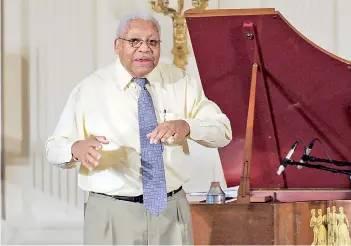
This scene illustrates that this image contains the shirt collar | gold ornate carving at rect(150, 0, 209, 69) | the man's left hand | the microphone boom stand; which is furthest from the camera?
gold ornate carving at rect(150, 0, 209, 69)

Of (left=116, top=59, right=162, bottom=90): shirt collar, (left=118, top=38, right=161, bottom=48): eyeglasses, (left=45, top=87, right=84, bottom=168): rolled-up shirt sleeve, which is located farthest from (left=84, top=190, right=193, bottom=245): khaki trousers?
(left=118, top=38, right=161, bottom=48): eyeglasses

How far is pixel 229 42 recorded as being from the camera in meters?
3.20

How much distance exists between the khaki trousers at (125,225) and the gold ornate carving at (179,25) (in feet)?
6.58

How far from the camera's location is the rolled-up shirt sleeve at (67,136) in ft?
8.06

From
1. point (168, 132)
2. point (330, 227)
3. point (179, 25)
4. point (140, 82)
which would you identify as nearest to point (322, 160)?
point (330, 227)

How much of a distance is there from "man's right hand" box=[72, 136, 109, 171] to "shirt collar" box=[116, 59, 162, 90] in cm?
29

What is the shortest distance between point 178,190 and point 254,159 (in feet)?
3.43

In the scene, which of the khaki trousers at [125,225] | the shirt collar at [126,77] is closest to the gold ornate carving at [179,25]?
the shirt collar at [126,77]

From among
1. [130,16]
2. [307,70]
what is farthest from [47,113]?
[130,16]

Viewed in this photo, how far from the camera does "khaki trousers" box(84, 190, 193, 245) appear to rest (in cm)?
246

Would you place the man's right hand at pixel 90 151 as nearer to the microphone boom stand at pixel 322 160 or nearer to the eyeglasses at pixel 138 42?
the eyeglasses at pixel 138 42

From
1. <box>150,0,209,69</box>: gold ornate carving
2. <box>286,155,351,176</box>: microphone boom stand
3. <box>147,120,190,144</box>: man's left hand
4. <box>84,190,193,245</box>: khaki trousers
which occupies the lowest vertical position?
<box>84,190,193,245</box>: khaki trousers

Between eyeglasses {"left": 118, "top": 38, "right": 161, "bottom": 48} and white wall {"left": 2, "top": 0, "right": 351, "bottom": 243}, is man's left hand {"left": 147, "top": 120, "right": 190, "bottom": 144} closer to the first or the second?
eyeglasses {"left": 118, "top": 38, "right": 161, "bottom": 48}

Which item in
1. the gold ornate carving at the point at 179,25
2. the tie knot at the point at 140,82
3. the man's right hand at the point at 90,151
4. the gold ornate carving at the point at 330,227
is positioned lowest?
the gold ornate carving at the point at 330,227
